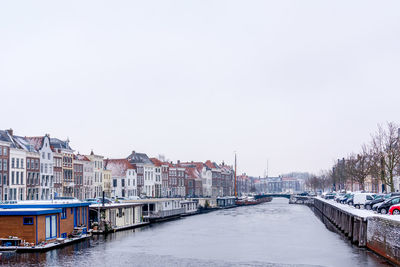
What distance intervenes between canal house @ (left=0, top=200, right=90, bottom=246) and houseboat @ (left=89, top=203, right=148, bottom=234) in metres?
8.86

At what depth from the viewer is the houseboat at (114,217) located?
68.2m

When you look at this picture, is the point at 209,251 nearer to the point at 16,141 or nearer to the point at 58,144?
the point at 16,141

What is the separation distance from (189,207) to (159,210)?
2613cm

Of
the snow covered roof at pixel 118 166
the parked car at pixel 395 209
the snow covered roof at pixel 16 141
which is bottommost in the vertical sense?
the parked car at pixel 395 209

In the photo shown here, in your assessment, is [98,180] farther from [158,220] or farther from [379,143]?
[379,143]

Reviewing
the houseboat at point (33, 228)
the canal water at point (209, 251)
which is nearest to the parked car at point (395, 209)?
the canal water at point (209, 251)

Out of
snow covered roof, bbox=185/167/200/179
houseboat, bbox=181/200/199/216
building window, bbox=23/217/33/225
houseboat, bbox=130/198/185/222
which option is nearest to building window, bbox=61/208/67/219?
building window, bbox=23/217/33/225

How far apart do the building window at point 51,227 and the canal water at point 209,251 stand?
2.19m

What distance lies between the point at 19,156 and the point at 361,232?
62.7 metres

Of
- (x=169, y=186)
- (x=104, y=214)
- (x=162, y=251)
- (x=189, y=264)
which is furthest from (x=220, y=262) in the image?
(x=169, y=186)

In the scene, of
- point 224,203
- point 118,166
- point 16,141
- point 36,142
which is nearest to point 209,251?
point 16,141

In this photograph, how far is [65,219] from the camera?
5734cm

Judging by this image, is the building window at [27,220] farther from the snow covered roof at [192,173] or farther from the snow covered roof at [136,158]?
the snow covered roof at [192,173]

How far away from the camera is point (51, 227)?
174 ft
